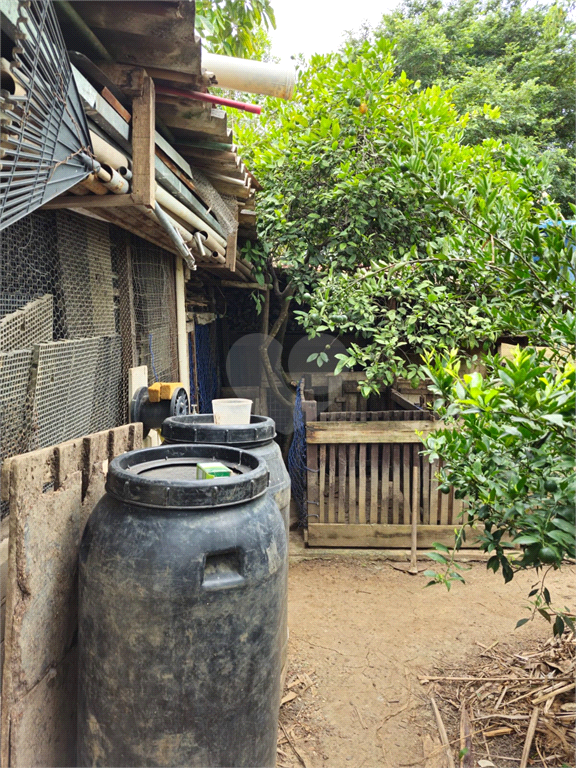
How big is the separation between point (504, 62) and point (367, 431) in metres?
13.1

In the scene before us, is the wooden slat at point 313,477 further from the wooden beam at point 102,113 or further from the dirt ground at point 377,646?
the wooden beam at point 102,113

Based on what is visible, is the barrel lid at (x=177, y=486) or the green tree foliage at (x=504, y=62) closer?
the barrel lid at (x=177, y=486)

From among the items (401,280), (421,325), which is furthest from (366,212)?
(401,280)

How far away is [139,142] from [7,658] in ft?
6.53

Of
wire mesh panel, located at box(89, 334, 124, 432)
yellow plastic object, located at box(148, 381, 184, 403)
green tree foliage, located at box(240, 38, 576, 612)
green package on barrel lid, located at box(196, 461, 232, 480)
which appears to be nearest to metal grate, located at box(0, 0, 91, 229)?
green package on barrel lid, located at box(196, 461, 232, 480)

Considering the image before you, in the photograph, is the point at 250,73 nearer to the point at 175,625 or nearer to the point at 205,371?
the point at 175,625

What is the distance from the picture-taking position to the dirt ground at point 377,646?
2738mm

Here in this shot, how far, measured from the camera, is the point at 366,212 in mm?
5523

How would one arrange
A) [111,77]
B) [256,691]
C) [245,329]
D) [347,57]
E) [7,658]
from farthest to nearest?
[245,329]
[347,57]
[111,77]
[256,691]
[7,658]

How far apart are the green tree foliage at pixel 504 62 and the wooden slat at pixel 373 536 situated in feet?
29.8

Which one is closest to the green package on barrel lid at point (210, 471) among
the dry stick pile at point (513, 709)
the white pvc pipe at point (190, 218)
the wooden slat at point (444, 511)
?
the white pvc pipe at point (190, 218)

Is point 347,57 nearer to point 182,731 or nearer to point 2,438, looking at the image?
point 2,438

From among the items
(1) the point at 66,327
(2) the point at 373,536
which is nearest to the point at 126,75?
(1) the point at 66,327

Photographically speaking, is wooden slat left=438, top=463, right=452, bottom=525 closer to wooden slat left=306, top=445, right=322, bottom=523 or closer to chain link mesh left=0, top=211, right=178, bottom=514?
wooden slat left=306, top=445, right=322, bottom=523
